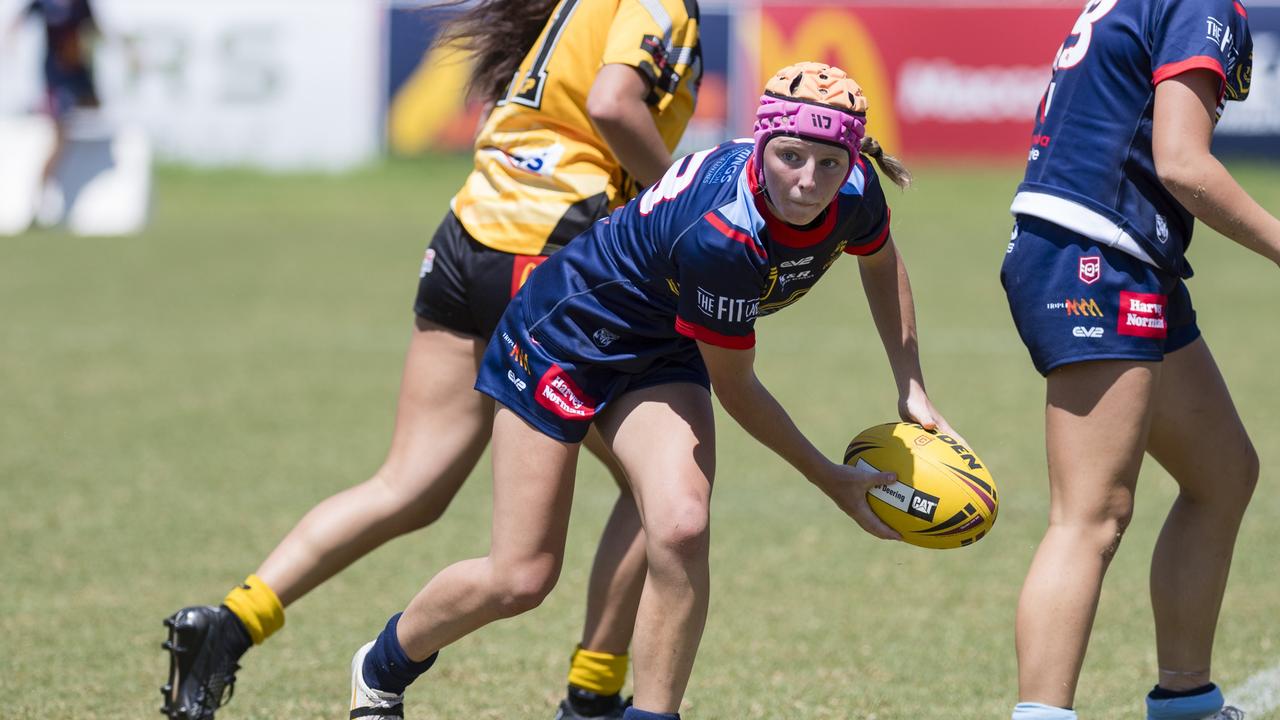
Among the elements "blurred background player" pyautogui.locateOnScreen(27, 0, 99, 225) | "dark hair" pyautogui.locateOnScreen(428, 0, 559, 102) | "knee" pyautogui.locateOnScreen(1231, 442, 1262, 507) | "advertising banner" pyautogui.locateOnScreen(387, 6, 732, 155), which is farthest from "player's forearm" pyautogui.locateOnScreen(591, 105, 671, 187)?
"advertising banner" pyautogui.locateOnScreen(387, 6, 732, 155)

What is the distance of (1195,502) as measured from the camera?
4.06 m

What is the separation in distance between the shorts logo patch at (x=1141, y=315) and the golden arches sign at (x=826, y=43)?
16093 mm

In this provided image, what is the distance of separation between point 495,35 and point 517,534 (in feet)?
5.28

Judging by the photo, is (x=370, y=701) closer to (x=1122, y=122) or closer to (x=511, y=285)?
(x=511, y=285)

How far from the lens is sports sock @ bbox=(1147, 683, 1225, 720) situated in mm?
4059

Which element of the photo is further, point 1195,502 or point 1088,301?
point 1195,502

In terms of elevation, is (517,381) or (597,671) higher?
(517,381)

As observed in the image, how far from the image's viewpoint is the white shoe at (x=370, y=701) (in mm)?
4043

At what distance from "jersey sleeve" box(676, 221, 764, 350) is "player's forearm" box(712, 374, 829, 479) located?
13 centimetres

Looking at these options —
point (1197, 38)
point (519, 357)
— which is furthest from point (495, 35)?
point (1197, 38)

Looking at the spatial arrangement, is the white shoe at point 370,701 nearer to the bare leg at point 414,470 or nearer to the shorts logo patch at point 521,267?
the bare leg at point 414,470

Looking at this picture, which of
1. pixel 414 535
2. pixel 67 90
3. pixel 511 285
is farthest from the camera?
pixel 67 90

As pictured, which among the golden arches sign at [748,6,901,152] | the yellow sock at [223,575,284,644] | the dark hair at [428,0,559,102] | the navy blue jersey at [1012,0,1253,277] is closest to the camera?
the navy blue jersey at [1012,0,1253,277]

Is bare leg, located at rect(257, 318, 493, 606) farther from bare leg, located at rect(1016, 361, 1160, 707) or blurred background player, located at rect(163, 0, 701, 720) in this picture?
bare leg, located at rect(1016, 361, 1160, 707)
